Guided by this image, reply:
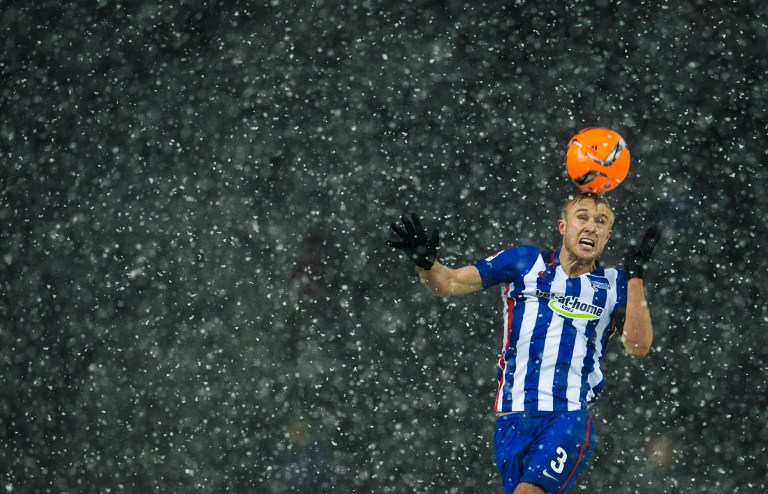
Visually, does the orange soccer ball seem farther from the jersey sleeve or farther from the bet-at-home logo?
Result: the bet-at-home logo

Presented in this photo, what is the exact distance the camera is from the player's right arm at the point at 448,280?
3.84 m

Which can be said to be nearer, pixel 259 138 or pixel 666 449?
pixel 666 449

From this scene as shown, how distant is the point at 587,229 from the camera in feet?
12.8

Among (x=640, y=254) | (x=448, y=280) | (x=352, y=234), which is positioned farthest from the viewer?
(x=352, y=234)

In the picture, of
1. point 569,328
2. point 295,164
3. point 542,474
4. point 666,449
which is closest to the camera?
point 542,474

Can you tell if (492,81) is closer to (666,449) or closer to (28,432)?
(666,449)

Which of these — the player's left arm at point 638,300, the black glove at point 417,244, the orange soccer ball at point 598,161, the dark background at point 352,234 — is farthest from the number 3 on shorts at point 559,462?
the dark background at point 352,234

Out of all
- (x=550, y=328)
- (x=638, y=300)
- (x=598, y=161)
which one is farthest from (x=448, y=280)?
(x=598, y=161)

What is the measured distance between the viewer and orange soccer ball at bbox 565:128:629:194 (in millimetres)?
4188

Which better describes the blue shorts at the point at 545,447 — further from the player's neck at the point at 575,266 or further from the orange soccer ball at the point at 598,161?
the orange soccer ball at the point at 598,161

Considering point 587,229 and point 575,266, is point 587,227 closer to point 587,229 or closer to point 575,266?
point 587,229

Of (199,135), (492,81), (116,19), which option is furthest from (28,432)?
(492,81)

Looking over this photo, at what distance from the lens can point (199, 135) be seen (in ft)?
26.5

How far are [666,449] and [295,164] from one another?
144 inches
